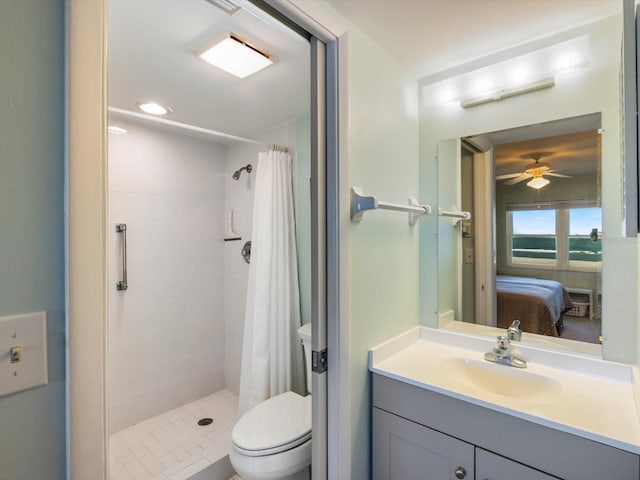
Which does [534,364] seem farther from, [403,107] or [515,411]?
[403,107]

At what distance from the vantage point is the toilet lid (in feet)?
4.83

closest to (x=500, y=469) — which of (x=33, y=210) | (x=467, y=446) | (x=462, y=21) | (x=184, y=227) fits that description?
(x=467, y=446)

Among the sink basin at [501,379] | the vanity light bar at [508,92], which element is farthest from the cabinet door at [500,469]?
the vanity light bar at [508,92]

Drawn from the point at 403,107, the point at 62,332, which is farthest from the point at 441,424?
the point at 403,107

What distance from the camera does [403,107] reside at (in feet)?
5.28

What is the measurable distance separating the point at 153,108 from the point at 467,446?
2.42 meters

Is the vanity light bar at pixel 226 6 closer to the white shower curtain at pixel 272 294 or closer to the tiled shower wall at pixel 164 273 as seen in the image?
the white shower curtain at pixel 272 294

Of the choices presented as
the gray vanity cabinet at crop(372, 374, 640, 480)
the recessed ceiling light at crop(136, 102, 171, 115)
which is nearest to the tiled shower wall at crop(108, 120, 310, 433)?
the recessed ceiling light at crop(136, 102, 171, 115)

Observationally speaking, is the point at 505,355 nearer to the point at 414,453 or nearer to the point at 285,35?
the point at 414,453

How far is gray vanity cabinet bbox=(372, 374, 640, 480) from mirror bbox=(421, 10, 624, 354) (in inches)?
20.9

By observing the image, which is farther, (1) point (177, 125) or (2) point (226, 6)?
(1) point (177, 125)

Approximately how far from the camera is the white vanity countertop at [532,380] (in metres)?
0.96

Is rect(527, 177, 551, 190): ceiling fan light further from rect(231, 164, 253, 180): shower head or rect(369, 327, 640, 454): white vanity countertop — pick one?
rect(231, 164, 253, 180): shower head

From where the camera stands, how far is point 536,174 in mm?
1471
